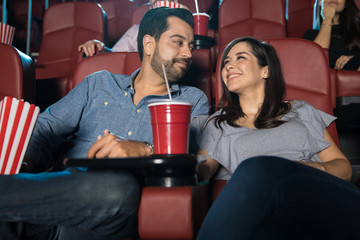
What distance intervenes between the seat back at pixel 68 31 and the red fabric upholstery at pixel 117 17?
2.19 ft

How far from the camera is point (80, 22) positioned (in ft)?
7.22

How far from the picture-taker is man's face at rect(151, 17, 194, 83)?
108 cm

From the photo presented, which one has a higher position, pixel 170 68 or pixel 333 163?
pixel 170 68

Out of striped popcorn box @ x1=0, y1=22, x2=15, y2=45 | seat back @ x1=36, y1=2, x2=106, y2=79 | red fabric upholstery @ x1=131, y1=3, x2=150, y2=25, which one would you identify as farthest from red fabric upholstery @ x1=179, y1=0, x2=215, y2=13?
striped popcorn box @ x1=0, y1=22, x2=15, y2=45

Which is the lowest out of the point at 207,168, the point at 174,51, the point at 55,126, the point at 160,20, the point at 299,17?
the point at 207,168

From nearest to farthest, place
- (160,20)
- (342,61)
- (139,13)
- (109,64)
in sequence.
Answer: (160,20) → (109,64) → (342,61) → (139,13)

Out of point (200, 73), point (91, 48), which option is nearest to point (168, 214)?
point (200, 73)

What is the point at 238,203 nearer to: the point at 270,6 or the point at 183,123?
the point at 183,123

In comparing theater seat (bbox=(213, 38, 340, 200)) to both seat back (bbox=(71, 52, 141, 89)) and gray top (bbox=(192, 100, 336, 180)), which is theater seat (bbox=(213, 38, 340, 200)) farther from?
seat back (bbox=(71, 52, 141, 89))

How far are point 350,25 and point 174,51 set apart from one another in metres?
1.08

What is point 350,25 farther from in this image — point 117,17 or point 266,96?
point 117,17

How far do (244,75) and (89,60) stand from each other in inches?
22.3

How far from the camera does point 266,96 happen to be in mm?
1052

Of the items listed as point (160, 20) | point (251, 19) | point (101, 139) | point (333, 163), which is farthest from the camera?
point (251, 19)
